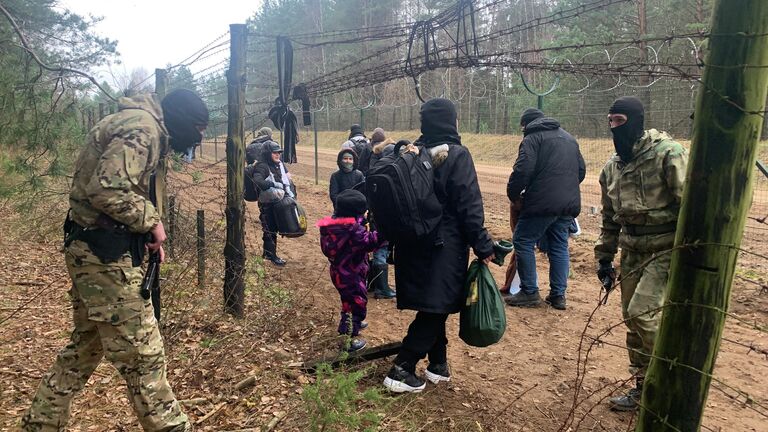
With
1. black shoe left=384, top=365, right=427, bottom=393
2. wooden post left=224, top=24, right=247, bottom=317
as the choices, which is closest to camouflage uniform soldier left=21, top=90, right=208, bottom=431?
black shoe left=384, top=365, right=427, bottom=393

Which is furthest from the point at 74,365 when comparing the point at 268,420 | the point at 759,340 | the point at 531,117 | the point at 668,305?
the point at 759,340

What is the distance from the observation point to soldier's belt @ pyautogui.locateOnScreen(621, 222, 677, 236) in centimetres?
340

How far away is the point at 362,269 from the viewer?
176 inches

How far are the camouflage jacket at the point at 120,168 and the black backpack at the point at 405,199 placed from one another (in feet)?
4.37

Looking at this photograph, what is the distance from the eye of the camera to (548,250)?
5801mm

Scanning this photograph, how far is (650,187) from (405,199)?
5.24 ft

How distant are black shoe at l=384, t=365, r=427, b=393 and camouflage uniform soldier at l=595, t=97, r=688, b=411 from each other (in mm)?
1363

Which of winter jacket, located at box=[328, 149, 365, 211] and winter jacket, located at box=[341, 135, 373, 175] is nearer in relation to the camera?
winter jacket, located at box=[328, 149, 365, 211]

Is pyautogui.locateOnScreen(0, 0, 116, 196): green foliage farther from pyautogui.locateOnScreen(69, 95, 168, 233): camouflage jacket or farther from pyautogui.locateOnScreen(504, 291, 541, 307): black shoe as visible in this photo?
pyautogui.locateOnScreen(504, 291, 541, 307): black shoe

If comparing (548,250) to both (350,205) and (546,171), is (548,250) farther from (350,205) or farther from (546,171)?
(350,205)

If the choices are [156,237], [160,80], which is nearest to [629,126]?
[156,237]

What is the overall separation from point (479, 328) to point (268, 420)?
57.9 inches

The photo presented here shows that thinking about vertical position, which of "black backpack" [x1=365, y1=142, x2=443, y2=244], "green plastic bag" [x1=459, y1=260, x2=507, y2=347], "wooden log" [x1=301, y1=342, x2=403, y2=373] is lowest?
"wooden log" [x1=301, y1=342, x2=403, y2=373]

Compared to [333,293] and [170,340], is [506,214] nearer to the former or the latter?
[333,293]
